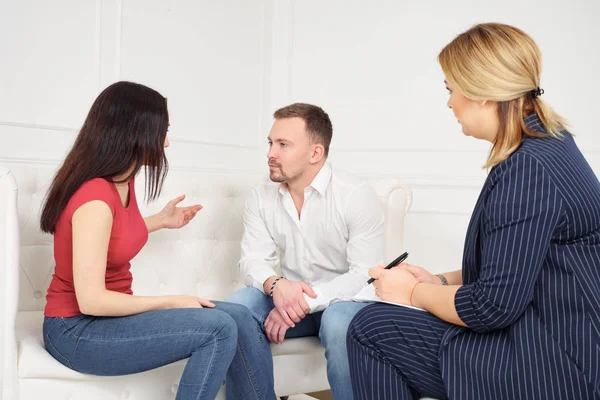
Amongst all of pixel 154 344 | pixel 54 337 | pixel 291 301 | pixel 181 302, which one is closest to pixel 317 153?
pixel 291 301

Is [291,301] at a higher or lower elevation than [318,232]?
lower

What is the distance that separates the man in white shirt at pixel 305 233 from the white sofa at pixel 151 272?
0.16 metres

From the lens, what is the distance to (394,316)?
5.36 ft

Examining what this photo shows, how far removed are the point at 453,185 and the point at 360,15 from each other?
1102mm

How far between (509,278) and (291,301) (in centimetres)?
91

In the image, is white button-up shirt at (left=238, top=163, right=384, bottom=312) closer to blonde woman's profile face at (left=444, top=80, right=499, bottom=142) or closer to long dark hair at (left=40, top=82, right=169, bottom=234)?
long dark hair at (left=40, top=82, right=169, bottom=234)

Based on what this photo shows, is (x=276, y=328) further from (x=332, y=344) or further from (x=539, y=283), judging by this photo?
(x=539, y=283)

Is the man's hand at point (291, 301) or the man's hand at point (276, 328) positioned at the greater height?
the man's hand at point (291, 301)

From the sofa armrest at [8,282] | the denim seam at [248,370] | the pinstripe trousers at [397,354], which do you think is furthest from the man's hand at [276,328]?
the sofa armrest at [8,282]

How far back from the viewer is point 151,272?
2539 mm

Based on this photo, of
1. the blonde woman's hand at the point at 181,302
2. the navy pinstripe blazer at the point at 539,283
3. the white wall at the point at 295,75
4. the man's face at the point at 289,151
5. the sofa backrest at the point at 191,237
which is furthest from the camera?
the white wall at the point at 295,75

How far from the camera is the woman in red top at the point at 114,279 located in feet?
5.69

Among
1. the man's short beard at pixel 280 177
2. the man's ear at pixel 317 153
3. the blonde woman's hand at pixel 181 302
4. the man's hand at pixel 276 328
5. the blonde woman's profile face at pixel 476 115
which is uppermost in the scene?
the blonde woman's profile face at pixel 476 115

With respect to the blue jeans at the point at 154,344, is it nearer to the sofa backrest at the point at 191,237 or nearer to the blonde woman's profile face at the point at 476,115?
the sofa backrest at the point at 191,237
